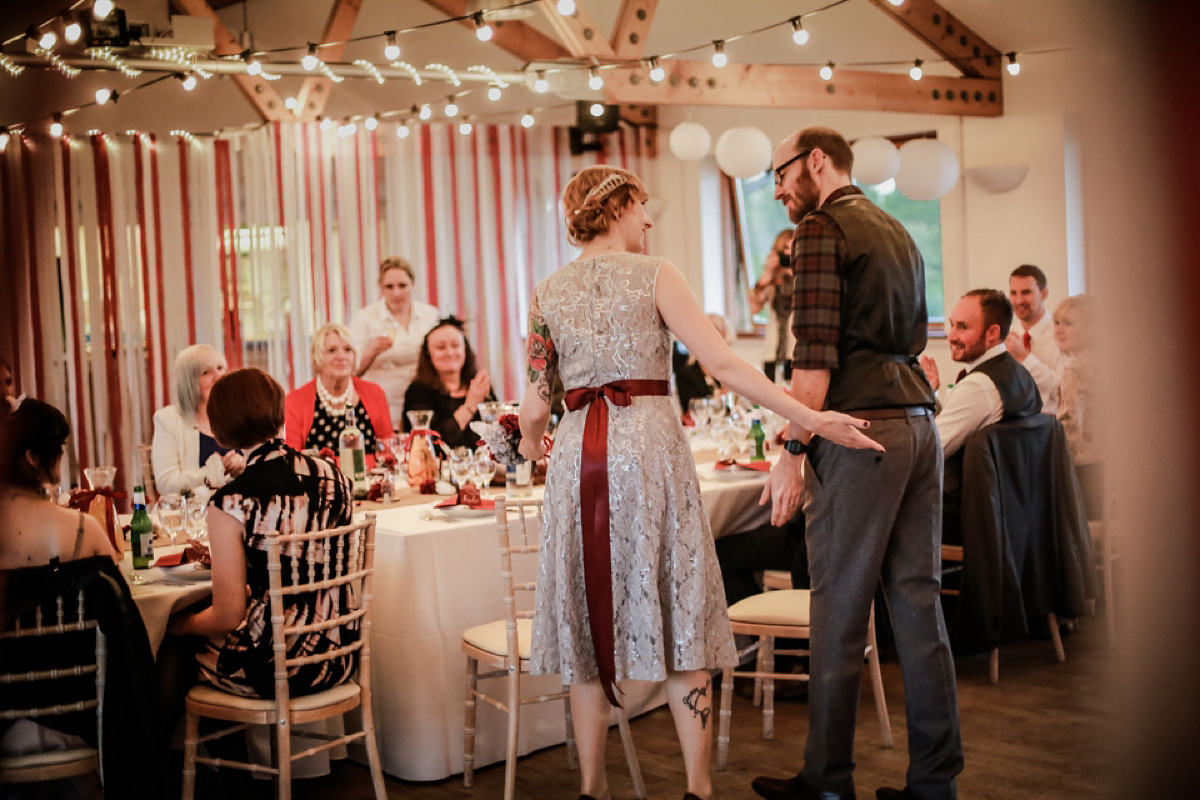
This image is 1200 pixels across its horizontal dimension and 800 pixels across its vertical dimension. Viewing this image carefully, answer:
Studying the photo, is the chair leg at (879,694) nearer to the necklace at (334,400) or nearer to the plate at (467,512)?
the plate at (467,512)

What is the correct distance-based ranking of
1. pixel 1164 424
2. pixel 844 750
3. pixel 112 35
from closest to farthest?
pixel 1164 424 < pixel 844 750 < pixel 112 35

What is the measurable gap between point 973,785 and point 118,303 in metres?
5.71

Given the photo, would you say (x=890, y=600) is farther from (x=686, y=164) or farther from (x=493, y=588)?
(x=686, y=164)

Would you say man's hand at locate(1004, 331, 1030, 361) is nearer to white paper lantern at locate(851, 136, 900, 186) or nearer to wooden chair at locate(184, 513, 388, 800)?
white paper lantern at locate(851, 136, 900, 186)

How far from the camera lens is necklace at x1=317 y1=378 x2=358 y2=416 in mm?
4375

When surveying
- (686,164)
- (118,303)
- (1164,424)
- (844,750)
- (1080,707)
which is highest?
(686,164)

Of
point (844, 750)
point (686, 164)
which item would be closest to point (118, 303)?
point (686, 164)

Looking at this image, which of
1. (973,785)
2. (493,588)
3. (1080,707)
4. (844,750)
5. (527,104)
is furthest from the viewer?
(527,104)

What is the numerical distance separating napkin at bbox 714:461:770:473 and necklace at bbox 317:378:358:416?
1.53 metres

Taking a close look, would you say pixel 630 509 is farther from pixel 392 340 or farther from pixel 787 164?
pixel 392 340

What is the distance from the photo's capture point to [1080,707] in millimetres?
3404

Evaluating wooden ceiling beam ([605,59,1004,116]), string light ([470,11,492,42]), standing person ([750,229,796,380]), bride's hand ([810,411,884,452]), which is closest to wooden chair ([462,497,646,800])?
bride's hand ([810,411,884,452])

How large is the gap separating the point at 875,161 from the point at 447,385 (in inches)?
109

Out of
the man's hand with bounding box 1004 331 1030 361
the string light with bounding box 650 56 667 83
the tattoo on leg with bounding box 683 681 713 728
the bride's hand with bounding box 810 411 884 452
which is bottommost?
the tattoo on leg with bounding box 683 681 713 728
